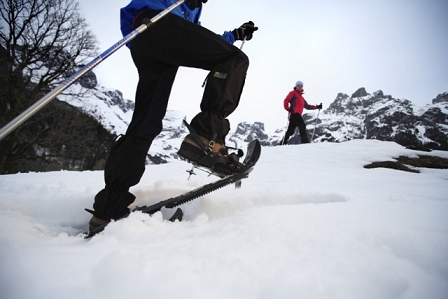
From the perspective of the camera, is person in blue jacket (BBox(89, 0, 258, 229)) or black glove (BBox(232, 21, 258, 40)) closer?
person in blue jacket (BBox(89, 0, 258, 229))

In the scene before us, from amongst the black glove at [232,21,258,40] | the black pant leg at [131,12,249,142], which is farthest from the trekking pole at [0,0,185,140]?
the black glove at [232,21,258,40]

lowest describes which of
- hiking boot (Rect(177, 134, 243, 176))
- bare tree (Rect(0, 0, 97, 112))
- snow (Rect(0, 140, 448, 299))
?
snow (Rect(0, 140, 448, 299))

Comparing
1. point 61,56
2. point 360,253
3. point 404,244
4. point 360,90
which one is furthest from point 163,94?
point 360,90

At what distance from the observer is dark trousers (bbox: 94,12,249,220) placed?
1567 millimetres

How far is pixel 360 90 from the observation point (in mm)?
119938

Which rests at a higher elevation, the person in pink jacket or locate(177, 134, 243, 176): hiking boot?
the person in pink jacket

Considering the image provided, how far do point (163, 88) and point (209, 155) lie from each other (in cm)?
63

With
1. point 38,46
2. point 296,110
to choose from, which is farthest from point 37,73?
point 296,110

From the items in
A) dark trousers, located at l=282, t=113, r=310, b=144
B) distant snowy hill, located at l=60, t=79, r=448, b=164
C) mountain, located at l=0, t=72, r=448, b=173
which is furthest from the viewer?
distant snowy hill, located at l=60, t=79, r=448, b=164

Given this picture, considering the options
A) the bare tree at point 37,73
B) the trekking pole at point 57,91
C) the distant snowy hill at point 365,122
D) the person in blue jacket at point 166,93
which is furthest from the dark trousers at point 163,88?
the distant snowy hill at point 365,122

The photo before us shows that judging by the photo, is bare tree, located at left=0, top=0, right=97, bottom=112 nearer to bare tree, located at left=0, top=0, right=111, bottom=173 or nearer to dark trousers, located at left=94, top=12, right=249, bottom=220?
bare tree, located at left=0, top=0, right=111, bottom=173

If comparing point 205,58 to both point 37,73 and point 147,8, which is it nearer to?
point 147,8

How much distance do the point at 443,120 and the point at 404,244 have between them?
336 ft

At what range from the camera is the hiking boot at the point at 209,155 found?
167cm
